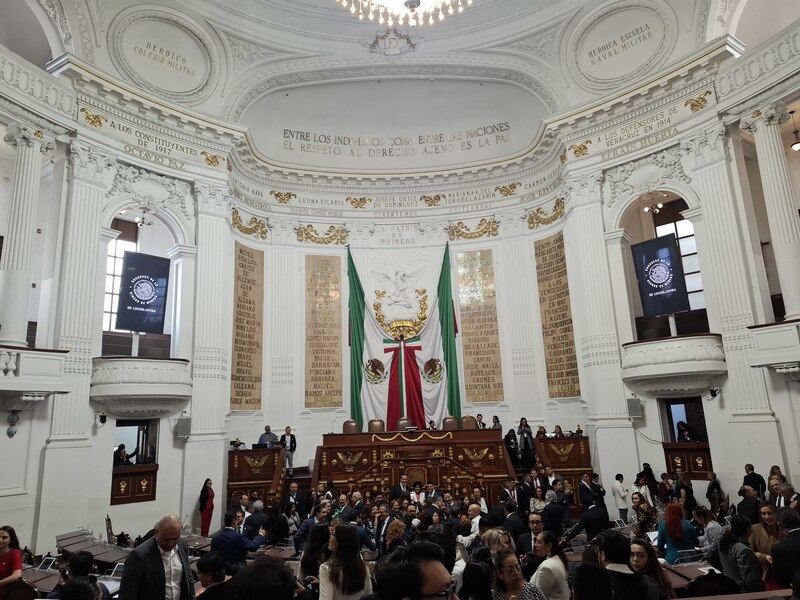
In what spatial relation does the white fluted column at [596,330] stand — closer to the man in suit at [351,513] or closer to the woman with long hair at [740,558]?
the man in suit at [351,513]

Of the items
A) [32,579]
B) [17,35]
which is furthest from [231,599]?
[17,35]

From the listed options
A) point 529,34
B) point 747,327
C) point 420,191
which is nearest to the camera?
point 747,327

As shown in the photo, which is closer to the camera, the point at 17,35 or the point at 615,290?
the point at 17,35

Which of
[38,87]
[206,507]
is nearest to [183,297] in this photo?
[206,507]

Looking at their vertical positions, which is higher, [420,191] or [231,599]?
[420,191]

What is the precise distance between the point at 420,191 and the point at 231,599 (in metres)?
17.4

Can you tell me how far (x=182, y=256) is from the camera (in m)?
14.1

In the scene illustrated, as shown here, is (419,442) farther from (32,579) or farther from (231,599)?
(231,599)

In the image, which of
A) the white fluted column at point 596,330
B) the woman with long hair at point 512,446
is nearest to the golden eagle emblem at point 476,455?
the woman with long hair at point 512,446

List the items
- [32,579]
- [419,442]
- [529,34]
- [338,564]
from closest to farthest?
[338,564]
[32,579]
[419,442]
[529,34]

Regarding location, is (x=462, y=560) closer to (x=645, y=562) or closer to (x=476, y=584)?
(x=476, y=584)

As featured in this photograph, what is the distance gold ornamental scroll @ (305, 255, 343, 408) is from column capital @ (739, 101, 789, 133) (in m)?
11.5

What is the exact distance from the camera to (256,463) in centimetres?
1363

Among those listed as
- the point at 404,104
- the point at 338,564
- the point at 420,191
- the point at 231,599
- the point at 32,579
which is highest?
the point at 404,104
